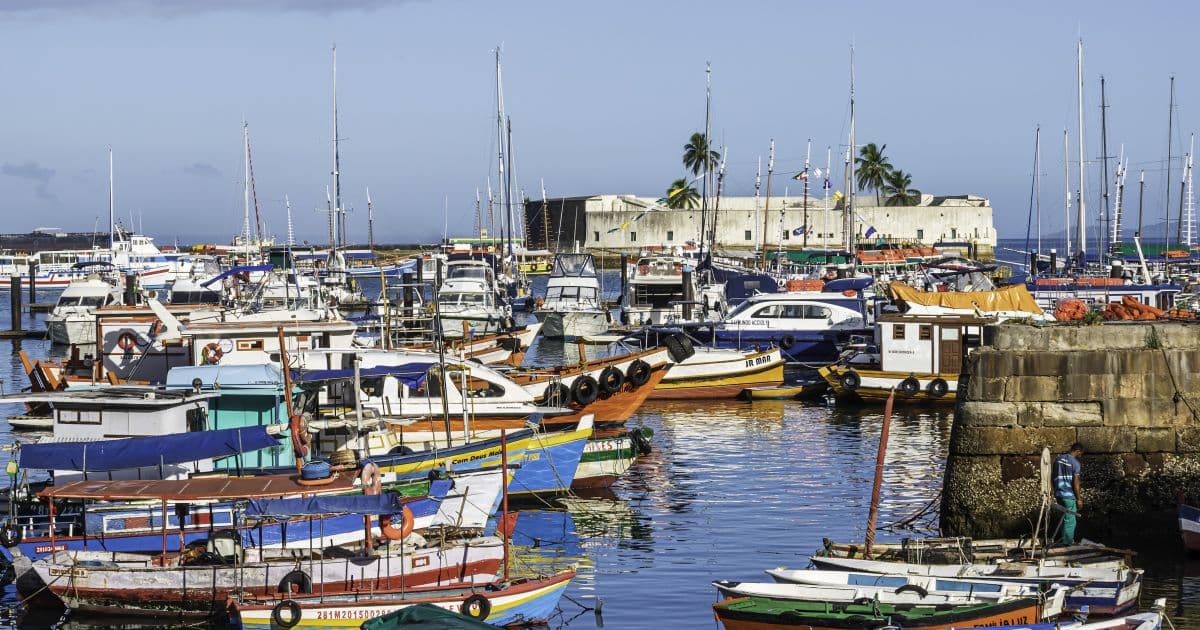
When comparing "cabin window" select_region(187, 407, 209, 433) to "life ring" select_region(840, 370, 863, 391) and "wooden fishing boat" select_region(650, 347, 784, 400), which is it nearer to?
"wooden fishing boat" select_region(650, 347, 784, 400)

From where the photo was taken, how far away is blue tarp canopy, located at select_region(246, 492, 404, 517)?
63.9ft

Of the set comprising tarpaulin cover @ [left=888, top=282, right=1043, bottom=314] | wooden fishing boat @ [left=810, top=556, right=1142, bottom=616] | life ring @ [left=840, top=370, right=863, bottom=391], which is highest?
tarpaulin cover @ [left=888, top=282, right=1043, bottom=314]

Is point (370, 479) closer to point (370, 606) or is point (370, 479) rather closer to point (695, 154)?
point (370, 606)

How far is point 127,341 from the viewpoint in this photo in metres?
36.8

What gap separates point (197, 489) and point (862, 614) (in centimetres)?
932

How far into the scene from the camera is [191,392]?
26.0 meters

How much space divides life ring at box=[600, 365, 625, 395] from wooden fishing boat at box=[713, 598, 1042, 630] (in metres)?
17.6

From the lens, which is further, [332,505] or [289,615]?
[332,505]

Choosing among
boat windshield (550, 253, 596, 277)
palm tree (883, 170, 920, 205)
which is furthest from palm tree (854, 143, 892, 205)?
boat windshield (550, 253, 596, 277)

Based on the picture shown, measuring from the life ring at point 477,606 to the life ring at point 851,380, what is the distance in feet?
81.2

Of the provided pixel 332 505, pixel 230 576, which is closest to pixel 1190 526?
pixel 332 505

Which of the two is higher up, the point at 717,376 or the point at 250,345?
the point at 250,345

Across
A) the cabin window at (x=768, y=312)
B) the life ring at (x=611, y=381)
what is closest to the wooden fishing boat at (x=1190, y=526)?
the life ring at (x=611, y=381)

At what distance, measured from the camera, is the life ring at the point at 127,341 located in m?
36.6
